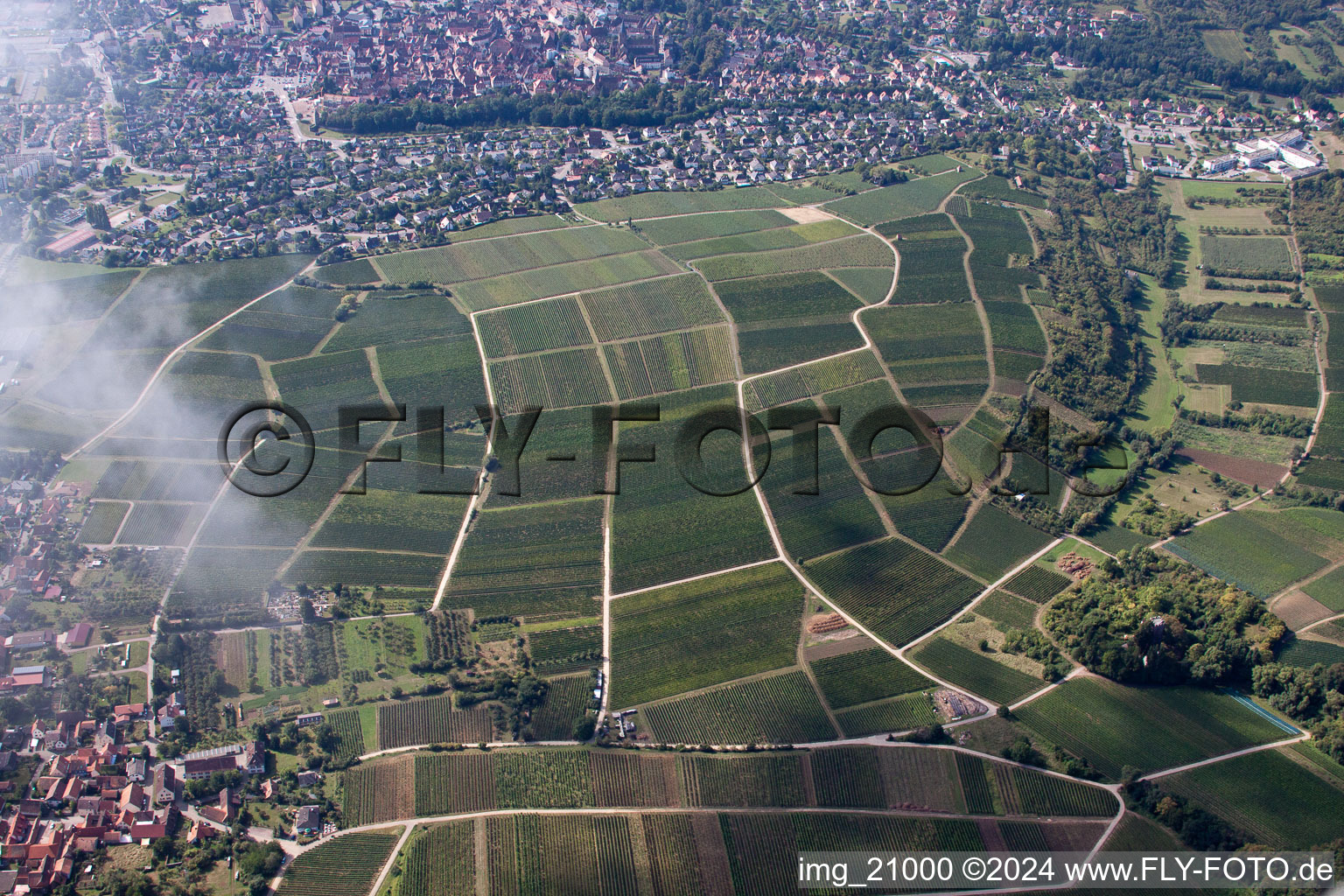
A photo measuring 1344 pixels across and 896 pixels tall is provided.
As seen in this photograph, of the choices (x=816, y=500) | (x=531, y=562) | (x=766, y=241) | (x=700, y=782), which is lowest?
(x=700, y=782)

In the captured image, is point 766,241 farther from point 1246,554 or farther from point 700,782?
point 700,782

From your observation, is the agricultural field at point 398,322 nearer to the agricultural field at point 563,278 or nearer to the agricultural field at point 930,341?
the agricultural field at point 563,278

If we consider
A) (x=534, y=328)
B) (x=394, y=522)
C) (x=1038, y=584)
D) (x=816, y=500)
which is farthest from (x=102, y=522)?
(x=1038, y=584)

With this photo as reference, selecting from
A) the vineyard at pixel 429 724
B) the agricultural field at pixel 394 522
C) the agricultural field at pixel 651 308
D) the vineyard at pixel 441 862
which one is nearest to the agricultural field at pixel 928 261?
the agricultural field at pixel 651 308

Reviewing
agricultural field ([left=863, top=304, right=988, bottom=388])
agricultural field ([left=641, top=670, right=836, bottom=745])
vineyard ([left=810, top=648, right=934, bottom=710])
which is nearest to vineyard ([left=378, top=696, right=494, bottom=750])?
agricultural field ([left=641, top=670, right=836, bottom=745])

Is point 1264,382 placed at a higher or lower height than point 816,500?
higher
